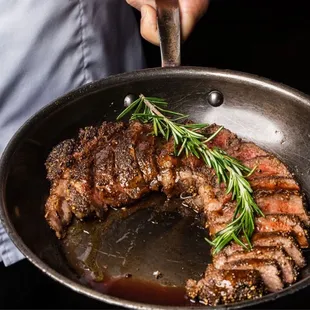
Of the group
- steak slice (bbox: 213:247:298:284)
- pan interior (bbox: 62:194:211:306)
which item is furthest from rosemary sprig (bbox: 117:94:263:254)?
pan interior (bbox: 62:194:211:306)

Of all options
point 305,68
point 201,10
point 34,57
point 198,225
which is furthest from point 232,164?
point 305,68

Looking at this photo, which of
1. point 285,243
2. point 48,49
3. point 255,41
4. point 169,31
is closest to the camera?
point 285,243

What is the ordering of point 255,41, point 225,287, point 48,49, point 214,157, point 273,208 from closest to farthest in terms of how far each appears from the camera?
point 225,287
point 273,208
point 214,157
point 48,49
point 255,41

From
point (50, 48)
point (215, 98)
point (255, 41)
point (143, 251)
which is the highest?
point (50, 48)

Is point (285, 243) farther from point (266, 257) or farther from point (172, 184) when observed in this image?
point (172, 184)

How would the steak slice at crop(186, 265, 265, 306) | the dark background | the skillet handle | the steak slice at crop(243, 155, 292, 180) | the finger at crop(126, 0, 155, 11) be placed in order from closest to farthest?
1. the steak slice at crop(186, 265, 265, 306)
2. the steak slice at crop(243, 155, 292, 180)
3. the skillet handle
4. the finger at crop(126, 0, 155, 11)
5. the dark background

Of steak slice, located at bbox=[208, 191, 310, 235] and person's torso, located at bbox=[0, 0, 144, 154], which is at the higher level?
person's torso, located at bbox=[0, 0, 144, 154]

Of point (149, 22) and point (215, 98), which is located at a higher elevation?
point (149, 22)

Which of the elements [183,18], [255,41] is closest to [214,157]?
[183,18]

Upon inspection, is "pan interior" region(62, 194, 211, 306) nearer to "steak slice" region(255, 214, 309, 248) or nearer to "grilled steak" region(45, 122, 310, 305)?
"grilled steak" region(45, 122, 310, 305)
